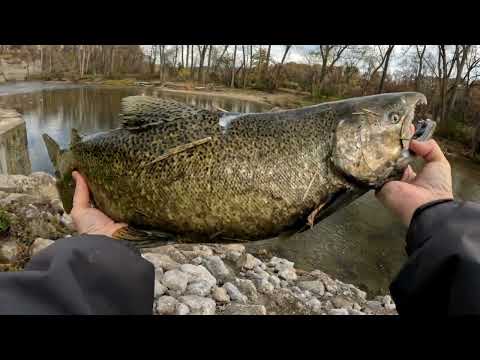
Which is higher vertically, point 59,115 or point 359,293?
point 59,115

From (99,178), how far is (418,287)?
214 centimetres

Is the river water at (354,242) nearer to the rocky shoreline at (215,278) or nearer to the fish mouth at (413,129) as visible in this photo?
the rocky shoreline at (215,278)

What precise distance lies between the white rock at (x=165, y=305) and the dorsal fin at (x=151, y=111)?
2.67 meters

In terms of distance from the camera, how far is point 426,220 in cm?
180

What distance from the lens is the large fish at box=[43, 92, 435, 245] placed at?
2152 mm

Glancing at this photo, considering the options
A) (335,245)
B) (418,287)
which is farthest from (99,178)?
(335,245)

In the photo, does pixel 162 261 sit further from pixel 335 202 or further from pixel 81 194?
pixel 335 202

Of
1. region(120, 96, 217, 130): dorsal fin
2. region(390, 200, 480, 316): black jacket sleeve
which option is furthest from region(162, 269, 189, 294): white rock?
region(390, 200, 480, 316): black jacket sleeve

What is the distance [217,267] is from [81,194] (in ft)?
11.1

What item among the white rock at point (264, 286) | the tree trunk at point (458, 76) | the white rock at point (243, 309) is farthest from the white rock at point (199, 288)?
the tree trunk at point (458, 76)

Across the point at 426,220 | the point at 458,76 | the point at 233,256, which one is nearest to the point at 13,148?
the point at 233,256

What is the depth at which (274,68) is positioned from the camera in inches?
1414

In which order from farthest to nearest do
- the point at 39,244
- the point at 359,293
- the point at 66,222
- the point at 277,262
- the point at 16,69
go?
the point at 16,69 → the point at 277,262 → the point at 66,222 → the point at 359,293 → the point at 39,244
